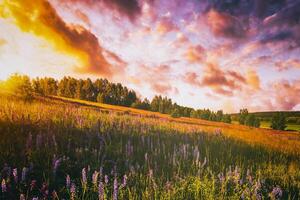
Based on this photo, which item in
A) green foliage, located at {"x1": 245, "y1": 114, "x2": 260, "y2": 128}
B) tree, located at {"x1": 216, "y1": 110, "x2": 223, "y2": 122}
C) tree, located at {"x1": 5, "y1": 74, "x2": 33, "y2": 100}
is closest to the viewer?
tree, located at {"x1": 5, "y1": 74, "x2": 33, "y2": 100}

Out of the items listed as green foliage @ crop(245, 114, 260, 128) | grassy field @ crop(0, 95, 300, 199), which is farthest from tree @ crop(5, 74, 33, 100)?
green foliage @ crop(245, 114, 260, 128)

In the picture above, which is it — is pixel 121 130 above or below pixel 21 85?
below

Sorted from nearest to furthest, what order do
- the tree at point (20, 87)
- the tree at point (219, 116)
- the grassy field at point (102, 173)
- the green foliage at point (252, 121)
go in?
the grassy field at point (102, 173), the tree at point (20, 87), the green foliage at point (252, 121), the tree at point (219, 116)

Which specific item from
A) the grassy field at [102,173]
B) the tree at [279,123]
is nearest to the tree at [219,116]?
the tree at [279,123]

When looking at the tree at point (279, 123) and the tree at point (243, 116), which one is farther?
the tree at point (243, 116)

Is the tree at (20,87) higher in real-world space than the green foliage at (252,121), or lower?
lower

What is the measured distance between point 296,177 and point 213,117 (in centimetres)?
8830

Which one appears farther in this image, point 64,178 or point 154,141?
point 154,141

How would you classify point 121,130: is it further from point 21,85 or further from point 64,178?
point 21,85

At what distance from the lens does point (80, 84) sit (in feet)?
344

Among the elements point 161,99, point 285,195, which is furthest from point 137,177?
point 161,99

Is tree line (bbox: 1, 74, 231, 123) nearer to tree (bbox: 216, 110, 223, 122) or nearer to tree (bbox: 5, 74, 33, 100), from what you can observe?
tree (bbox: 216, 110, 223, 122)

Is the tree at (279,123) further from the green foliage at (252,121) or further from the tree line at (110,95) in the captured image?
the tree line at (110,95)

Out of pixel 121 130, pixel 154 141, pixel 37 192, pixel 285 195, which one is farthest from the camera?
pixel 121 130
